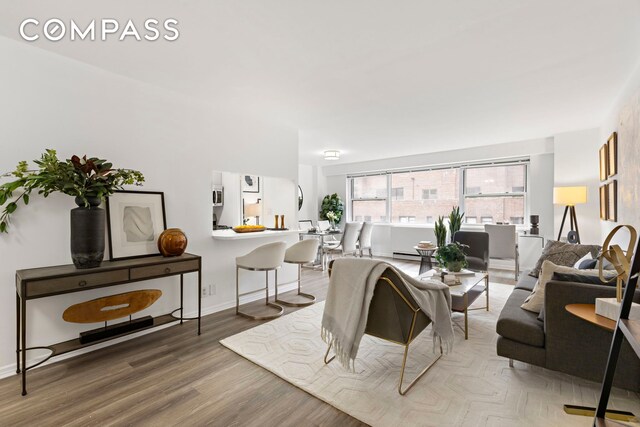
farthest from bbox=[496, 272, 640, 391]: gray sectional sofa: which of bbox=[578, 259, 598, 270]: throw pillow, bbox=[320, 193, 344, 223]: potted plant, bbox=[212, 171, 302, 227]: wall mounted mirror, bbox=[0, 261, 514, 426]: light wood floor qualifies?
bbox=[320, 193, 344, 223]: potted plant

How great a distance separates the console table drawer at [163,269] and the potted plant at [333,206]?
560cm

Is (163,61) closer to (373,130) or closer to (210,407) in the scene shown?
(210,407)

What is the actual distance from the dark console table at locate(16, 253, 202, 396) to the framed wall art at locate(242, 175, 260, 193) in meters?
2.28

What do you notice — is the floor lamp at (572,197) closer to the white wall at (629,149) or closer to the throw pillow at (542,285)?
the white wall at (629,149)

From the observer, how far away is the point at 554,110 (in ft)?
12.9

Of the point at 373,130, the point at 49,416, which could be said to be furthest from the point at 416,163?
the point at 49,416

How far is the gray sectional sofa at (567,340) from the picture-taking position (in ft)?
6.11

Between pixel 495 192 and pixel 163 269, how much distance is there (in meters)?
6.21

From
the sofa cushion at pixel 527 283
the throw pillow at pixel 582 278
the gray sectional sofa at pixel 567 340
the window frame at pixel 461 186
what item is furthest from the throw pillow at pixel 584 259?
the window frame at pixel 461 186

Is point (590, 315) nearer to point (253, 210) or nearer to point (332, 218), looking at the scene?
point (253, 210)

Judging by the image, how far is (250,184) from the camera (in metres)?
5.13

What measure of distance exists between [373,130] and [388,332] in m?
3.44

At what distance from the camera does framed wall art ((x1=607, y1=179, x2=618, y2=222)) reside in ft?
11.0

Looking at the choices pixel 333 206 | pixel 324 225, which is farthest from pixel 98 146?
pixel 333 206
